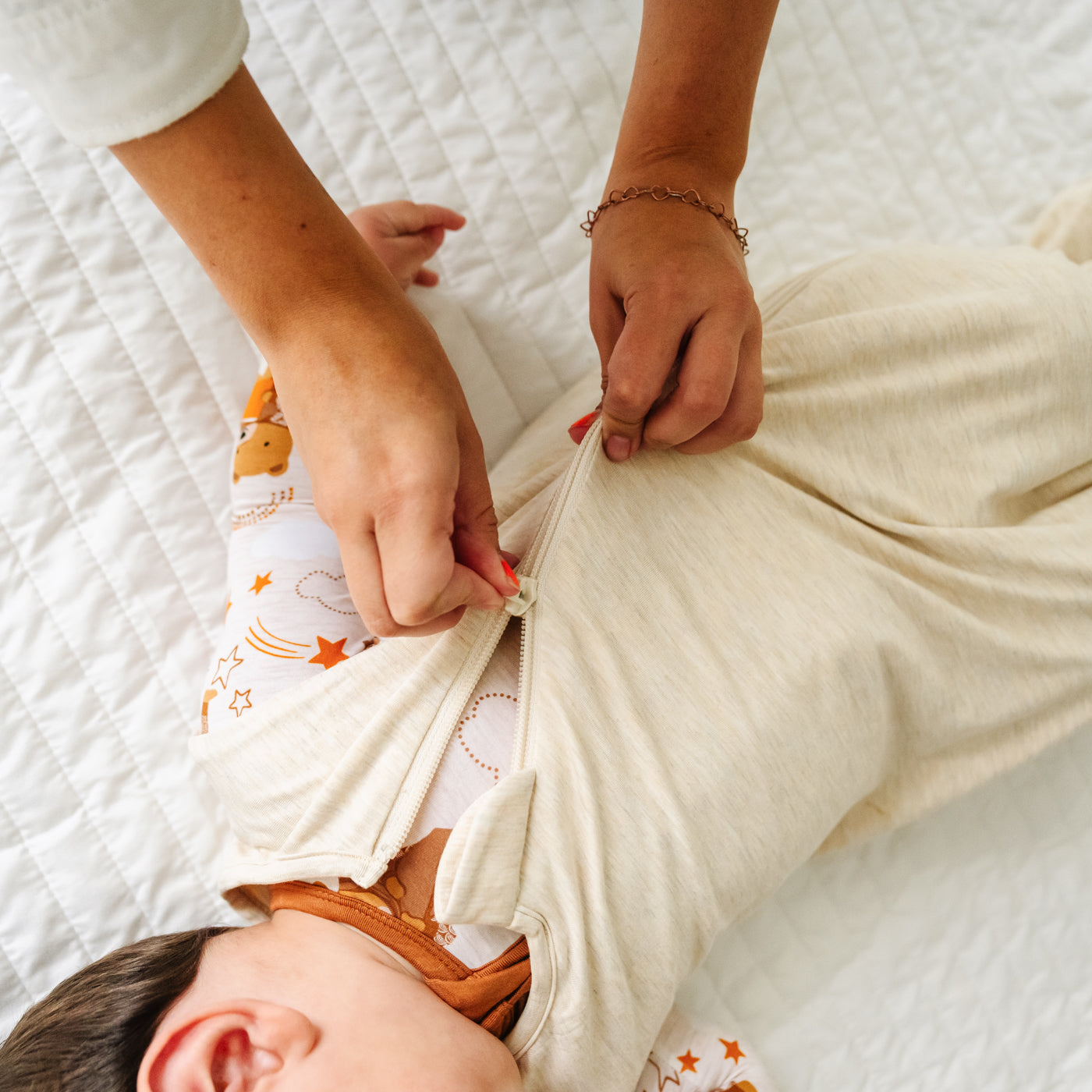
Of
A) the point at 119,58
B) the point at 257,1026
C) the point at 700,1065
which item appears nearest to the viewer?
the point at 119,58

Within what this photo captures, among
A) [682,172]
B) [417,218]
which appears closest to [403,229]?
[417,218]

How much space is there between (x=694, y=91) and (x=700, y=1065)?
865mm

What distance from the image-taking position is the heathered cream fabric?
2.10ft

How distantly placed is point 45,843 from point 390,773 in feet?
1.42

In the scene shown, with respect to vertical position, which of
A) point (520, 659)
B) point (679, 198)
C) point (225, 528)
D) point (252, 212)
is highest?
point (252, 212)

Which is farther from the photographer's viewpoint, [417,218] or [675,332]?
[417,218]

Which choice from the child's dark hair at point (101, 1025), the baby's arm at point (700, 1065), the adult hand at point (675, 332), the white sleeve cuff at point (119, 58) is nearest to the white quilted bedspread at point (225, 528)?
the baby's arm at point (700, 1065)

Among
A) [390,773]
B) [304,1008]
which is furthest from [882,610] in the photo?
[304,1008]

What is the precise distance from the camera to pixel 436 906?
0.60m

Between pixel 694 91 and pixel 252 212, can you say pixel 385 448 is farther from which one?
pixel 694 91

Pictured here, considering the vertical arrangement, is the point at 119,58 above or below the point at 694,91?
above

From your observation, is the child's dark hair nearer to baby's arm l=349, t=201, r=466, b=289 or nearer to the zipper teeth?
the zipper teeth

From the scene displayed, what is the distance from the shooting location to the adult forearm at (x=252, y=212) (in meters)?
0.50

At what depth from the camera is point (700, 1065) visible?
0.80 m
